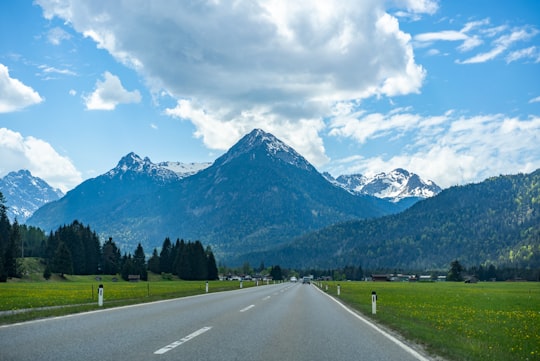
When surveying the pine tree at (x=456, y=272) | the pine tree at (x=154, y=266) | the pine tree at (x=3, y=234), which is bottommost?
the pine tree at (x=456, y=272)

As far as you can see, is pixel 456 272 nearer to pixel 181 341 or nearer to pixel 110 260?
pixel 110 260

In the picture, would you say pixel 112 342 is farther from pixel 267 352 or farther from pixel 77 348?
pixel 267 352

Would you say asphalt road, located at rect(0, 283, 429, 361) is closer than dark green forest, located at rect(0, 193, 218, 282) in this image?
Yes

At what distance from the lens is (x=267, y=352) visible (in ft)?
37.1

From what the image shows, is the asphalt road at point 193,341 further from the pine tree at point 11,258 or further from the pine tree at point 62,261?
the pine tree at point 62,261

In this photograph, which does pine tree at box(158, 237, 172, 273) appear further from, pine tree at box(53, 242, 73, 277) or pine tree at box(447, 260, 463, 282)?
pine tree at box(447, 260, 463, 282)

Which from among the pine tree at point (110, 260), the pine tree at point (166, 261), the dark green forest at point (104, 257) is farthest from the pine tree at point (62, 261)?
the pine tree at point (166, 261)

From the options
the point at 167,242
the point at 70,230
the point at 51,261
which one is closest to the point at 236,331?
the point at 51,261

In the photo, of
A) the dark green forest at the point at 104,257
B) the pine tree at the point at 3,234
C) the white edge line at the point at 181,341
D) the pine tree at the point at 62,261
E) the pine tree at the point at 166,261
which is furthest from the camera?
the pine tree at the point at 166,261

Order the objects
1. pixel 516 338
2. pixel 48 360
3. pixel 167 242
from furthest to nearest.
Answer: pixel 167 242
pixel 516 338
pixel 48 360

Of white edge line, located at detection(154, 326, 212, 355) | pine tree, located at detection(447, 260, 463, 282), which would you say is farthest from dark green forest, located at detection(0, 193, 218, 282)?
white edge line, located at detection(154, 326, 212, 355)

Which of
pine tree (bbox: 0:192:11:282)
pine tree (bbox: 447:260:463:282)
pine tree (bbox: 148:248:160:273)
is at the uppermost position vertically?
pine tree (bbox: 0:192:11:282)

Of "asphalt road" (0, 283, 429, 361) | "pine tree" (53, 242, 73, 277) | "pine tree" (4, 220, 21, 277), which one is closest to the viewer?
"asphalt road" (0, 283, 429, 361)

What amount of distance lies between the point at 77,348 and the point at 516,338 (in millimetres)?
12822
